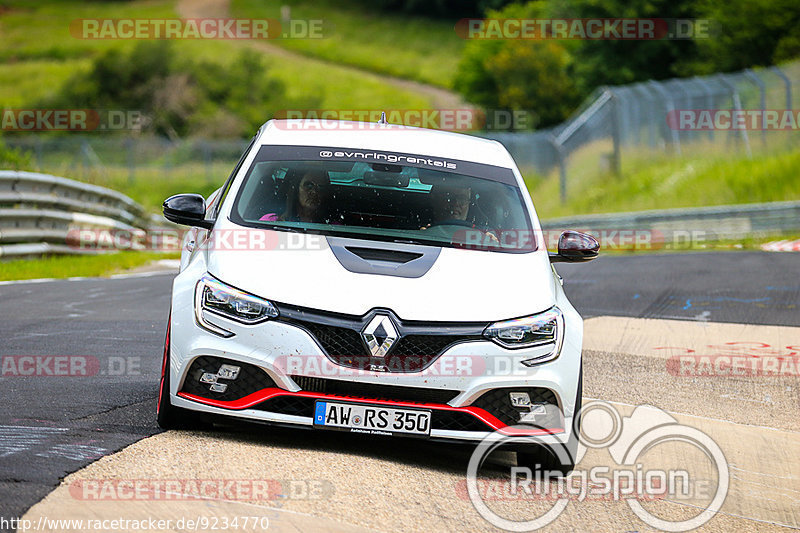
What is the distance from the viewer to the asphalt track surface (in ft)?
18.1

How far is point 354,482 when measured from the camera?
529cm

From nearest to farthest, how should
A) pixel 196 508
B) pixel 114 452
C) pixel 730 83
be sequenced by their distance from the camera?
pixel 196 508
pixel 114 452
pixel 730 83

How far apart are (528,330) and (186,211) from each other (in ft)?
6.82

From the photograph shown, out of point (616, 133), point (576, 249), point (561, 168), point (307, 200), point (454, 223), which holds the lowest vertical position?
point (576, 249)

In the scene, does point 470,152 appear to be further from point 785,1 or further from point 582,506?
point 785,1

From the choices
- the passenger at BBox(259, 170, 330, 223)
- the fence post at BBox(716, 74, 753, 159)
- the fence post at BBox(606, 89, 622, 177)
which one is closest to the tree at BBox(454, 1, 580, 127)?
the fence post at BBox(606, 89, 622, 177)

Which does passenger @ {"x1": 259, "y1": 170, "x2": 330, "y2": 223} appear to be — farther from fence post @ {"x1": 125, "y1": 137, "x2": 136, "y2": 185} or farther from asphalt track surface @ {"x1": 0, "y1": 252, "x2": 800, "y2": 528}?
fence post @ {"x1": 125, "y1": 137, "x2": 136, "y2": 185}

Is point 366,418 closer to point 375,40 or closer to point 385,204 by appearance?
point 385,204

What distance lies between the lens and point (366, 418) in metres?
5.64

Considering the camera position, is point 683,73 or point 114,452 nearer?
point 114,452

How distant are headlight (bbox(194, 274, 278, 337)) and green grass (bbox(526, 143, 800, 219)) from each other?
21107mm

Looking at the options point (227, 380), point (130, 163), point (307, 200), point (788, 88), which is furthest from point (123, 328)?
point (130, 163)

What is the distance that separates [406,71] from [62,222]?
80.9 m

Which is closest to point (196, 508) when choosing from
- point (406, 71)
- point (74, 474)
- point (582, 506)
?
point (74, 474)
